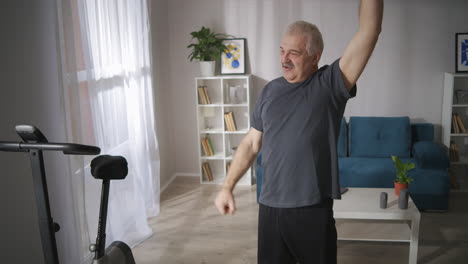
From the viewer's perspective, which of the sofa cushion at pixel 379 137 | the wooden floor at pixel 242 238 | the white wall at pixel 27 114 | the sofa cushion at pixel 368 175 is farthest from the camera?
the sofa cushion at pixel 379 137

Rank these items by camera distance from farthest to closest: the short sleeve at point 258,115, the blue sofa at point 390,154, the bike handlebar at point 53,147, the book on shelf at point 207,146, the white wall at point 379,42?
the book on shelf at point 207,146 → the white wall at point 379,42 → the blue sofa at point 390,154 → the short sleeve at point 258,115 → the bike handlebar at point 53,147

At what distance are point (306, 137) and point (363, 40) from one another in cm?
41

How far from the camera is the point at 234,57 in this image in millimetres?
5219

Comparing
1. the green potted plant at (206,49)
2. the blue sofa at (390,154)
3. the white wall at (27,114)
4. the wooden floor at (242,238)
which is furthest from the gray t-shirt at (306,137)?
the green potted plant at (206,49)

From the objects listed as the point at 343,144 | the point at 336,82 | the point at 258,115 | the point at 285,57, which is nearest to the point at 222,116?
the point at 343,144

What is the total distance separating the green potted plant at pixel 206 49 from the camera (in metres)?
4.93

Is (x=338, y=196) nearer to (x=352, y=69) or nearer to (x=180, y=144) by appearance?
(x=352, y=69)

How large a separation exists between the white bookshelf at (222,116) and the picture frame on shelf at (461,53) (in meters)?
2.25

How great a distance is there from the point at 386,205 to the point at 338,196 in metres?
1.71

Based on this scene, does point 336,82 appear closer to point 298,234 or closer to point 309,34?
point 309,34

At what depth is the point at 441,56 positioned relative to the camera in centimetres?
493

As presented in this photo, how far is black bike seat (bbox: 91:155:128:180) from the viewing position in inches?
72.1

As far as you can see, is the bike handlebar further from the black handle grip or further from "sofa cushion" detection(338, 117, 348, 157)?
"sofa cushion" detection(338, 117, 348, 157)

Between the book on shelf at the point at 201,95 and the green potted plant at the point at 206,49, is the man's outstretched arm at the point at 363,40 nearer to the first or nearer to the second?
the green potted plant at the point at 206,49
